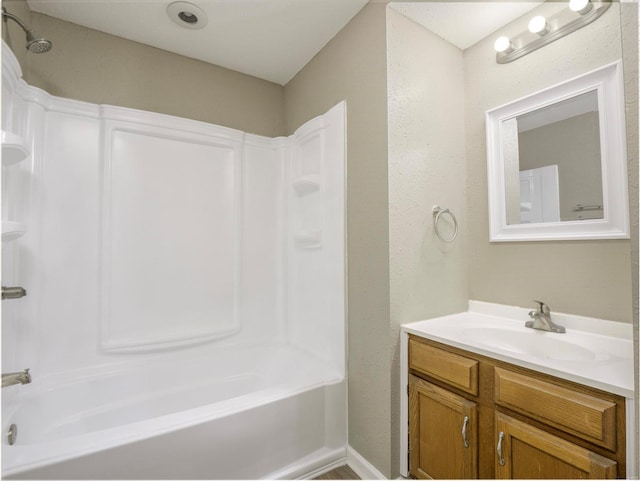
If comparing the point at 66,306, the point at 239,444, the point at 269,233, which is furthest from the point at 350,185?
the point at 66,306

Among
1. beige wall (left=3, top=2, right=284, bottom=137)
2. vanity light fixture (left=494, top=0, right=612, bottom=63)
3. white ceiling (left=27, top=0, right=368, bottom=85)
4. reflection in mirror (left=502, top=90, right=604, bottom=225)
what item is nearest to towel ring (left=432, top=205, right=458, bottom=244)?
reflection in mirror (left=502, top=90, right=604, bottom=225)

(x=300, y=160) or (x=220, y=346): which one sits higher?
(x=300, y=160)

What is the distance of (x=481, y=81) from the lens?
71.6 inches

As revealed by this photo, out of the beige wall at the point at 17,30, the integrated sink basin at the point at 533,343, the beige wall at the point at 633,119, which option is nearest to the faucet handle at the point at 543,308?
the integrated sink basin at the point at 533,343

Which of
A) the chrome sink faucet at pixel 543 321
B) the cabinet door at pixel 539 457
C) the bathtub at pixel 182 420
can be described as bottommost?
the bathtub at pixel 182 420

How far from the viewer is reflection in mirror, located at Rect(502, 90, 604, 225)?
4.58ft

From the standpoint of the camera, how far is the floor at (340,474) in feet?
5.38

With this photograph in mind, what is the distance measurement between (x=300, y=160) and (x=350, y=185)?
2.21 feet

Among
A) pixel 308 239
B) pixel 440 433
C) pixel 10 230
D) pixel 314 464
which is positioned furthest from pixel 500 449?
pixel 10 230

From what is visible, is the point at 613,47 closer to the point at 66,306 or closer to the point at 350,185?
the point at 350,185

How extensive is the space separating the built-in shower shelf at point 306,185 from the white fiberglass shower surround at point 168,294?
2cm

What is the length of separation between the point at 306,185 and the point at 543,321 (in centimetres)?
157

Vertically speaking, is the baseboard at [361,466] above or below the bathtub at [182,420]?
below

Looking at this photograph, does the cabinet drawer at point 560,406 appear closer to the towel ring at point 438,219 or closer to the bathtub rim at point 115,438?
the towel ring at point 438,219
